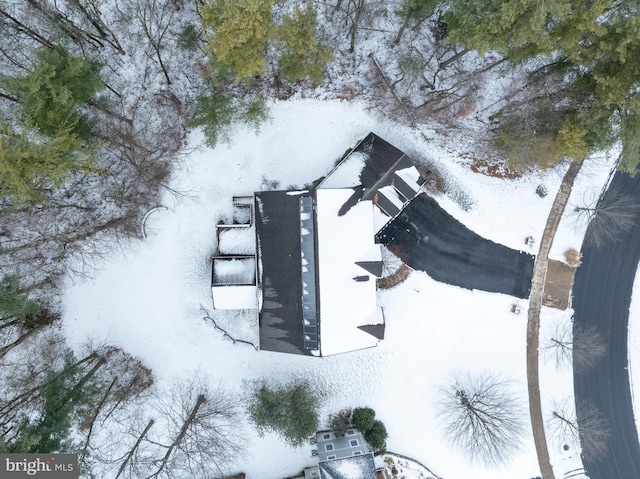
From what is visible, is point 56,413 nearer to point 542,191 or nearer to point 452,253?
point 452,253

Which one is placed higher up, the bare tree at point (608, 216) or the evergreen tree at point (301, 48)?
the evergreen tree at point (301, 48)

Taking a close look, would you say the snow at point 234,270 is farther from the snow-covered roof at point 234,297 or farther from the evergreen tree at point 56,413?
the evergreen tree at point 56,413

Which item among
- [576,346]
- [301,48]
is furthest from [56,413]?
[576,346]

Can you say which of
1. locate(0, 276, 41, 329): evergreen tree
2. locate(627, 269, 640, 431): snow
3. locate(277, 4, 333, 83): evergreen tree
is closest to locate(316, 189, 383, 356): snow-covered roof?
locate(277, 4, 333, 83): evergreen tree

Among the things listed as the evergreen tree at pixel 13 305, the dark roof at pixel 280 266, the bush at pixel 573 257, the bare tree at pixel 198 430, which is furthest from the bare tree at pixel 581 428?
the evergreen tree at pixel 13 305

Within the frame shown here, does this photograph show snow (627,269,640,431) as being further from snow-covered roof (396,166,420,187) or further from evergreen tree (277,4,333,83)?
evergreen tree (277,4,333,83)

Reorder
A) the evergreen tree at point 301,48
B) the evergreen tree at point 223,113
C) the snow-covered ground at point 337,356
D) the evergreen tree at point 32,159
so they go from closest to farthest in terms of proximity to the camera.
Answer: the evergreen tree at point 32,159
the evergreen tree at point 301,48
the evergreen tree at point 223,113
the snow-covered ground at point 337,356
